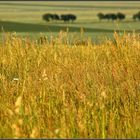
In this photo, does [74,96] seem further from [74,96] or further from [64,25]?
[64,25]

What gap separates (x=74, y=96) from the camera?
5.81 metres

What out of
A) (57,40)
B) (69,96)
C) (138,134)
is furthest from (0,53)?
(138,134)

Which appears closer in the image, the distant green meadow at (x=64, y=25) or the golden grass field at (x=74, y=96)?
the golden grass field at (x=74, y=96)

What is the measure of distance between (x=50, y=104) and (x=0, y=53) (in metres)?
3.68

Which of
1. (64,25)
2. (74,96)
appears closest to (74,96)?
(74,96)

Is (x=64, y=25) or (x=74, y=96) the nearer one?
(x=74, y=96)

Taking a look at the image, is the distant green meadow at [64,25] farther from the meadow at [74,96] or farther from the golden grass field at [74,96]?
the golden grass field at [74,96]

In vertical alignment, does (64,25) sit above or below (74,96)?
above

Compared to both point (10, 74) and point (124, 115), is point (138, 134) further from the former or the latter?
point (10, 74)

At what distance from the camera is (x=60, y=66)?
7055mm

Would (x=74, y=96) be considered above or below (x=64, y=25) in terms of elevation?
below

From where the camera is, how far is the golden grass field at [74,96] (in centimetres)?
474

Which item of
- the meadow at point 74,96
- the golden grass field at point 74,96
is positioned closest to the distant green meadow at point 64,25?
the meadow at point 74,96

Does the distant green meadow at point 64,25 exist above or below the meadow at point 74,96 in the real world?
above
